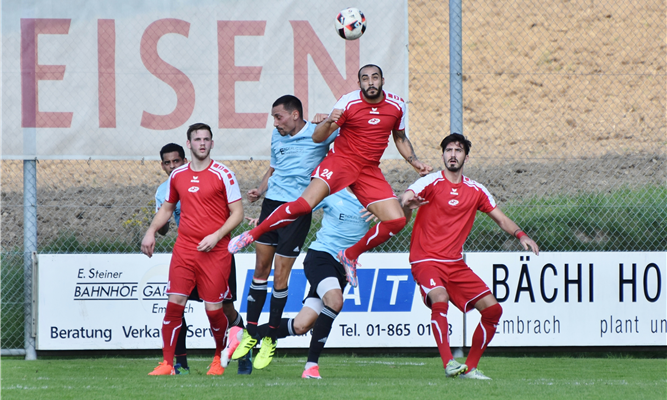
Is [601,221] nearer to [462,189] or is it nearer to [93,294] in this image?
[462,189]

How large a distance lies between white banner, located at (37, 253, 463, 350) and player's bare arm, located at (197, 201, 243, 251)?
7.01ft

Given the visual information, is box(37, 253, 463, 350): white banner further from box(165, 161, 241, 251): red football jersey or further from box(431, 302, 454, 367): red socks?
box(431, 302, 454, 367): red socks

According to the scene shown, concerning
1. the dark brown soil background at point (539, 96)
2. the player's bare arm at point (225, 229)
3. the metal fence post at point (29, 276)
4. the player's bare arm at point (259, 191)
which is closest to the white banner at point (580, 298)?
the player's bare arm at point (259, 191)

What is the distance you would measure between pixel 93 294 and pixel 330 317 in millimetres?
3166

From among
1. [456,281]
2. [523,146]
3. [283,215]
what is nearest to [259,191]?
[283,215]

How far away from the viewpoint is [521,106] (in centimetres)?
2072

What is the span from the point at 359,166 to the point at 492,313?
64.5 inches

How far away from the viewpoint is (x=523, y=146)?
19.5 metres

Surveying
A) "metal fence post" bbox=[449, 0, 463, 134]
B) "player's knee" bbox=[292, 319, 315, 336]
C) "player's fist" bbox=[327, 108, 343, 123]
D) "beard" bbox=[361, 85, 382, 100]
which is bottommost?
"player's knee" bbox=[292, 319, 315, 336]

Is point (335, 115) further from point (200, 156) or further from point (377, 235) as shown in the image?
point (200, 156)

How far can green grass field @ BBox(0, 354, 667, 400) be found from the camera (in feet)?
16.2

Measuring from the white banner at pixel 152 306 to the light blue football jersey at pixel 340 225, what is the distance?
1616 millimetres

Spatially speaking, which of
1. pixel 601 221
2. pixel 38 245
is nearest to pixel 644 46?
pixel 601 221

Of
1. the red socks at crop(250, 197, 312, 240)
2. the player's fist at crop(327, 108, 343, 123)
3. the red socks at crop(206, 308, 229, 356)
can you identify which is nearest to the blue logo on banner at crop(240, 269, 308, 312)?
the red socks at crop(206, 308, 229, 356)
